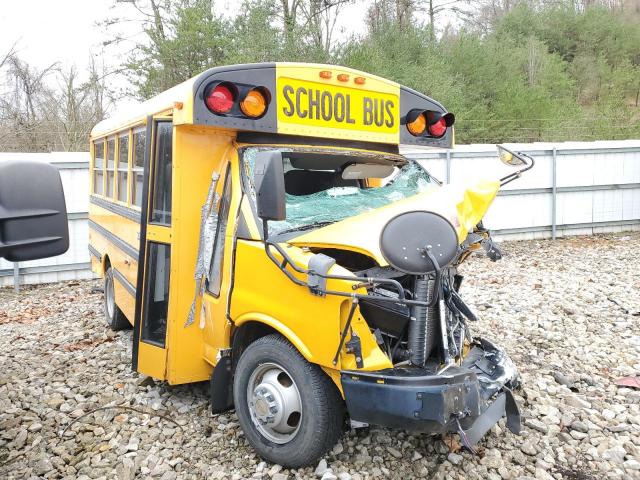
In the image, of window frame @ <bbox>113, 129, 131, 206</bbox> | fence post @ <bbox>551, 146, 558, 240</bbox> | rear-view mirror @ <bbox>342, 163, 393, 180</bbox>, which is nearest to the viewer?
rear-view mirror @ <bbox>342, 163, 393, 180</bbox>

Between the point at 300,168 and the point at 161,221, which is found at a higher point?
the point at 300,168

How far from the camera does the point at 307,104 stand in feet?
11.8

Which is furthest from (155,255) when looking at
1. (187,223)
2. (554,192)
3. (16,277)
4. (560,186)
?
(560,186)

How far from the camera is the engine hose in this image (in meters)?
2.75

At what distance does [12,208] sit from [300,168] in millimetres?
2274

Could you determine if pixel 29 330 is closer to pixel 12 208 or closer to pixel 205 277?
pixel 205 277

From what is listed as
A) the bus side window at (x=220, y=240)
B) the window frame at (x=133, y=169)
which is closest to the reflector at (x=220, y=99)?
the bus side window at (x=220, y=240)

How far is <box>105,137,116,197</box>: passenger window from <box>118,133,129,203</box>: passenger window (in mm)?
322

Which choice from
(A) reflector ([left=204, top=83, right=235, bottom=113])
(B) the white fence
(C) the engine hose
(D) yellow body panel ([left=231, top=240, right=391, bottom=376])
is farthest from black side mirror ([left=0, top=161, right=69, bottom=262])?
(B) the white fence

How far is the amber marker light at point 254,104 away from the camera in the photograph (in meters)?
3.33

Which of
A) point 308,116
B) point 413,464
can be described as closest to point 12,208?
point 308,116

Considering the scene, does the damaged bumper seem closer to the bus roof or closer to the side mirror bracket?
the side mirror bracket

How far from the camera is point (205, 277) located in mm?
3553

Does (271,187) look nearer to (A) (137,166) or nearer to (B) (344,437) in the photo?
(B) (344,437)
